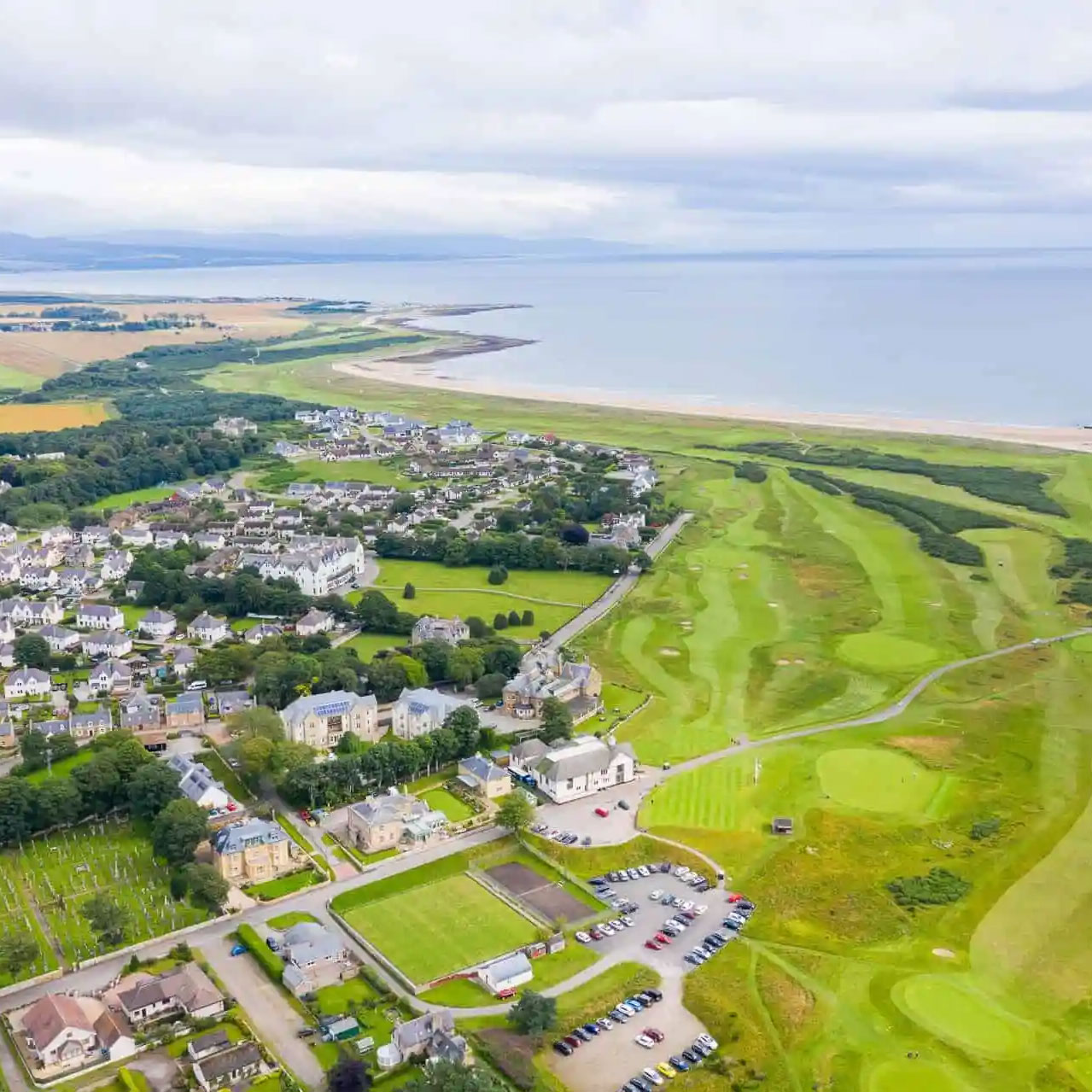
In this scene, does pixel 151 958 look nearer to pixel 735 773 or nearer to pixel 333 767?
pixel 333 767

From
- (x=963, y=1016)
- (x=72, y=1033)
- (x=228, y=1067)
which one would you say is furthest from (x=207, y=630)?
(x=963, y=1016)

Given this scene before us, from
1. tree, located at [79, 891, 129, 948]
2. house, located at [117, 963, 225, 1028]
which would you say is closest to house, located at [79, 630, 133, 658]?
tree, located at [79, 891, 129, 948]

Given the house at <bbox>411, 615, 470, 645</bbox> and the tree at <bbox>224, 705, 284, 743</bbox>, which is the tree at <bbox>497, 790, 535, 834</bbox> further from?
the house at <bbox>411, 615, 470, 645</bbox>

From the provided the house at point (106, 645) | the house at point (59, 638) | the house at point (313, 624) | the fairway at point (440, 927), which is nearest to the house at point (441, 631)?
the house at point (313, 624)

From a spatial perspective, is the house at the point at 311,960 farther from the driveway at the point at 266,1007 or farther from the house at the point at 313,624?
the house at the point at 313,624

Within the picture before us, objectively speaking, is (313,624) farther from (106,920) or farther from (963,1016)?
(963,1016)

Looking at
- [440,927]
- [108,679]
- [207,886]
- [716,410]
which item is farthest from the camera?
[716,410]
